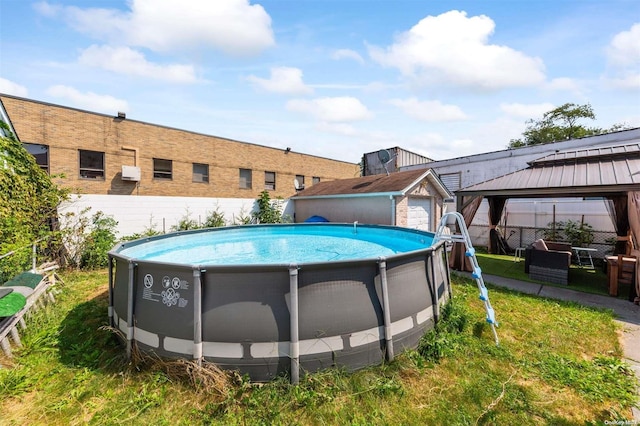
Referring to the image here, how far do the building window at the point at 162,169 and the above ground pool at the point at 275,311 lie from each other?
11.3m

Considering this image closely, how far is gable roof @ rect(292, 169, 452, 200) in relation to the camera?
12.5 meters

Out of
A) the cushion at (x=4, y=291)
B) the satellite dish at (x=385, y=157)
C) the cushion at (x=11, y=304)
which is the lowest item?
the cushion at (x=11, y=304)

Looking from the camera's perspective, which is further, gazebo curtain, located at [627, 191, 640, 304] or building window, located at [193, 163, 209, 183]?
building window, located at [193, 163, 209, 183]

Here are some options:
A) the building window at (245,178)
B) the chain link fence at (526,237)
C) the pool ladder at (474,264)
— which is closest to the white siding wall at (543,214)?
the chain link fence at (526,237)

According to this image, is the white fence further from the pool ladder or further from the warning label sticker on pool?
the pool ladder

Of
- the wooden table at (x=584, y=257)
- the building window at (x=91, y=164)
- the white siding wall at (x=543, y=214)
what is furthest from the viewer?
the white siding wall at (x=543, y=214)

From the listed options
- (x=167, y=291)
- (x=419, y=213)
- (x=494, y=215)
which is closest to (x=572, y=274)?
(x=494, y=215)

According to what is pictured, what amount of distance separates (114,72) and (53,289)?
7352 mm

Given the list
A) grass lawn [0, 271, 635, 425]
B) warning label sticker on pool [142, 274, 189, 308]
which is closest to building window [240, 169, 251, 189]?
grass lawn [0, 271, 635, 425]

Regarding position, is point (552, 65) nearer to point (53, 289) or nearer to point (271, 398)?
point (271, 398)

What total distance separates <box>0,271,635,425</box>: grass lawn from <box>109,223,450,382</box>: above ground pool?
24cm

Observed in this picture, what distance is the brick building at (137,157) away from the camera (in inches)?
406

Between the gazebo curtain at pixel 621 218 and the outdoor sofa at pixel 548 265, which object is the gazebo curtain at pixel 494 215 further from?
the outdoor sofa at pixel 548 265

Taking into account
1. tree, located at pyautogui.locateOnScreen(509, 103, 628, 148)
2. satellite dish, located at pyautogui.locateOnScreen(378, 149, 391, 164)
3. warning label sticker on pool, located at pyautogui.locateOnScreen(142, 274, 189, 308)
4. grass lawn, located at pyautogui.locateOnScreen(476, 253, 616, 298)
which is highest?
tree, located at pyautogui.locateOnScreen(509, 103, 628, 148)
